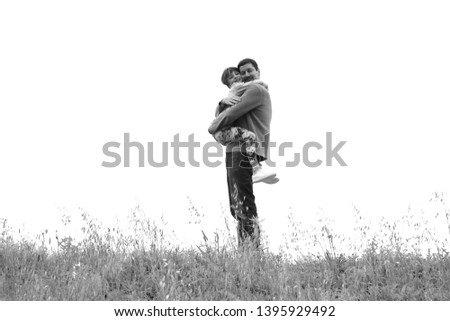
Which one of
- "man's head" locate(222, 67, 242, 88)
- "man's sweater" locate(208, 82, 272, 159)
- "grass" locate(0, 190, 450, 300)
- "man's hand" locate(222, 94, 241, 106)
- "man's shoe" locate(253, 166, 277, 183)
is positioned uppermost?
"man's head" locate(222, 67, 242, 88)

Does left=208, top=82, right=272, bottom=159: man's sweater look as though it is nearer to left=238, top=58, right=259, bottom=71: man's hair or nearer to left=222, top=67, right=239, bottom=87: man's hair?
left=238, top=58, right=259, bottom=71: man's hair

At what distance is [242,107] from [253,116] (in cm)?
30

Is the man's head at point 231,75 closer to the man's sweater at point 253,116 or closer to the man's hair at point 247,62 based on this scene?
the man's hair at point 247,62

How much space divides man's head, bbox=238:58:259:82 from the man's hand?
34 centimetres

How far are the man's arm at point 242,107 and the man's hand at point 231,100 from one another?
110 mm

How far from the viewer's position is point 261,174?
7.82 metres

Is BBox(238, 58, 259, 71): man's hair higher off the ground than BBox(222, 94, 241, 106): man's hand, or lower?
higher

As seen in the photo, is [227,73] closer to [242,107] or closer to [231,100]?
[231,100]

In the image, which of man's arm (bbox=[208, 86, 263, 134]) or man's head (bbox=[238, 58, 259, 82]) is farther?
man's head (bbox=[238, 58, 259, 82])

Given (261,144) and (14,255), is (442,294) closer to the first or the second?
(261,144)

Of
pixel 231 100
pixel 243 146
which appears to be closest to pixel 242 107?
pixel 231 100

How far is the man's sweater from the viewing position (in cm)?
782

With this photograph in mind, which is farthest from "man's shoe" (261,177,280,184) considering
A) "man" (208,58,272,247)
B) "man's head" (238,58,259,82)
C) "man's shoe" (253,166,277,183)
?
"man's head" (238,58,259,82)

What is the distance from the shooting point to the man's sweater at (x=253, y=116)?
25.7 ft
